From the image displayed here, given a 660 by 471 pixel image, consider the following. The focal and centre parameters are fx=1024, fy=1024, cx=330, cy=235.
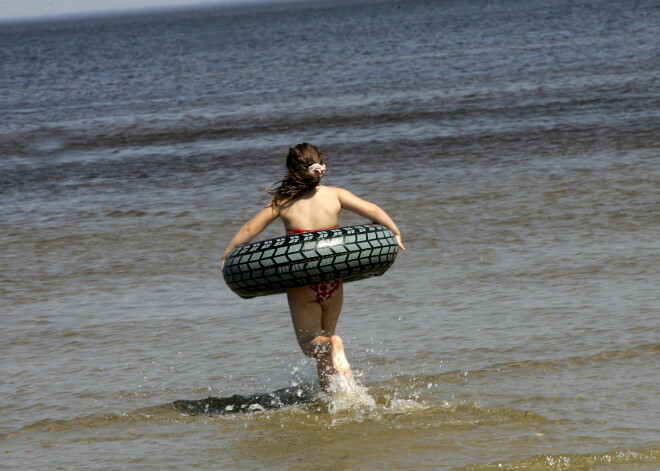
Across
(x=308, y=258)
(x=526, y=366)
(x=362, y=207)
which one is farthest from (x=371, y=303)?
(x=308, y=258)

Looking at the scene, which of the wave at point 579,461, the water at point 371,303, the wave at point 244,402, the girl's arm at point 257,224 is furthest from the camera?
the wave at point 244,402

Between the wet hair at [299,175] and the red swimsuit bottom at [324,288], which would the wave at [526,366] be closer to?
the red swimsuit bottom at [324,288]

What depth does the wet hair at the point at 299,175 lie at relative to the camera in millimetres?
5566

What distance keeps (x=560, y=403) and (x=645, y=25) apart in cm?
4279

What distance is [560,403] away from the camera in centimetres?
540

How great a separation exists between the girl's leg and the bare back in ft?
1.17

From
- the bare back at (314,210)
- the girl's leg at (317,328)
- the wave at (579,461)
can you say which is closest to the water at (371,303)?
the wave at (579,461)

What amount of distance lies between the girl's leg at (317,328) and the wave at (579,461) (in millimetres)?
1240

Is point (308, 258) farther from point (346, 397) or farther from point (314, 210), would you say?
point (346, 397)

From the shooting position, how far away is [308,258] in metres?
5.31

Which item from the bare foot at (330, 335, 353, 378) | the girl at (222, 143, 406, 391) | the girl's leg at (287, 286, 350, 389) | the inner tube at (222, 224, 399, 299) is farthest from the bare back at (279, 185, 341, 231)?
the bare foot at (330, 335, 353, 378)

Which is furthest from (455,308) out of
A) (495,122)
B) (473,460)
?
(495,122)

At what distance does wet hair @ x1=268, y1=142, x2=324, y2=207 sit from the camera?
5.57 meters

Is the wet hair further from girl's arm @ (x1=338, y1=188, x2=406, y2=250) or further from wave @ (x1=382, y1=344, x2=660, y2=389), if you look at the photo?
wave @ (x1=382, y1=344, x2=660, y2=389)
